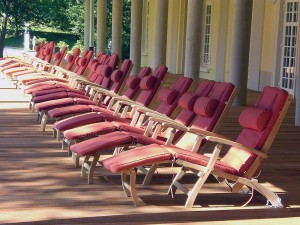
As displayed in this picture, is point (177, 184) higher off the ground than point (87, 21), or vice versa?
point (87, 21)

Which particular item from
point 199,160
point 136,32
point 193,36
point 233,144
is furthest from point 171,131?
point 136,32

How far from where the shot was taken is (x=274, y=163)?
685 cm

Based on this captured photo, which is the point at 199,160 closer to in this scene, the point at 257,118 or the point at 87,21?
the point at 257,118

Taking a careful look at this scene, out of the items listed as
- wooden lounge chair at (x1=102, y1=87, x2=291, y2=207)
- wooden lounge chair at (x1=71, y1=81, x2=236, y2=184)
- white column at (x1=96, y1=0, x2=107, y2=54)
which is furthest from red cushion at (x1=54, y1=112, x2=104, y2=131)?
white column at (x1=96, y1=0, x2=107, y2=54)

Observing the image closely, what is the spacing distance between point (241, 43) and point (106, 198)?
7752mm

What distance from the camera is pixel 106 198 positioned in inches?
202

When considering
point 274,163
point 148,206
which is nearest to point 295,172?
point 274,163

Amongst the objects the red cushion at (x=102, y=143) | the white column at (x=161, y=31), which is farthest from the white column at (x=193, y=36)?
the red cushion at (x=102, y=143)

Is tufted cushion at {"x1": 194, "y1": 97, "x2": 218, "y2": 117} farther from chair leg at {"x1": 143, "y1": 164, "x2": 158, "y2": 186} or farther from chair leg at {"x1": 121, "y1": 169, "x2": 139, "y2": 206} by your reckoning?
chair leg at {"x1": 121, "y1": 169, "x2": 139, "y2": 206}

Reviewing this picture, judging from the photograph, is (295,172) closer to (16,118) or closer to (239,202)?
(239,202)

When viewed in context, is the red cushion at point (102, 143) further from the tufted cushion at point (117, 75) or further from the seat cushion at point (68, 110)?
the tufted cushion at point (117, 75)

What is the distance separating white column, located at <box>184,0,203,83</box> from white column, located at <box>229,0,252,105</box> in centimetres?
119

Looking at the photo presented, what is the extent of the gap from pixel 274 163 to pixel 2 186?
2761 millimetres

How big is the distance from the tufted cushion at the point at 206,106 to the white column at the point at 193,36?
25.7 ft
